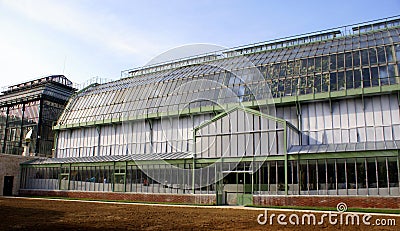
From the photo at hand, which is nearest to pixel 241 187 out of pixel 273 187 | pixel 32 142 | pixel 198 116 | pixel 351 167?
pixel 273 187

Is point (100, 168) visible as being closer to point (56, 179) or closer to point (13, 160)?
point (56, 179)

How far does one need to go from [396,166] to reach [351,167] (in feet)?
11.3

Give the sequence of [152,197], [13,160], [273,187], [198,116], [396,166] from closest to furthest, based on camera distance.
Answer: [396,166] < [273,187] < [152,197] < [198,116] < [13,160]

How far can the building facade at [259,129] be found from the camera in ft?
109

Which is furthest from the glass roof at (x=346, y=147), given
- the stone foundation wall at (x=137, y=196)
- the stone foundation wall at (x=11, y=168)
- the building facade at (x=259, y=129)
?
the stone foundation wall at (x=11, y=168)

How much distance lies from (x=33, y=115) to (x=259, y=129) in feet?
160

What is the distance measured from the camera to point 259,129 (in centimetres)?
3606

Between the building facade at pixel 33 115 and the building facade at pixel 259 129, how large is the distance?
1155 centimetres

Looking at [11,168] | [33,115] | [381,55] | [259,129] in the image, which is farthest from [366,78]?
[33,115]

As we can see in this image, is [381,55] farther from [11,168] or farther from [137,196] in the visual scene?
[11,168]

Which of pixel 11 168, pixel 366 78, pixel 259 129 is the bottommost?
pixel 11 168

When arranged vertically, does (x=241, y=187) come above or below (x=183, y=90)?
below

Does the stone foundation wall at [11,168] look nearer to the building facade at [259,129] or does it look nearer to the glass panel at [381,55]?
the building facade at [259,129]

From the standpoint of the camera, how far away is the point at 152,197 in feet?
133
